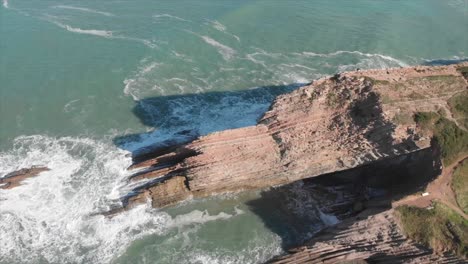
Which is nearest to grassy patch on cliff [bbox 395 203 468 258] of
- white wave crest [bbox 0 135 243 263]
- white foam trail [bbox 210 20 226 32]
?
white wave crest [bbox 0 135 243 263]

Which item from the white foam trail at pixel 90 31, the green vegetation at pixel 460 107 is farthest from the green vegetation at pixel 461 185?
the white foam trail at pixel 90 31

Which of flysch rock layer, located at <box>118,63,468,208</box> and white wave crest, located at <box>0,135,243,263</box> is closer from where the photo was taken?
white wave crest, located at <box>0,135,243,263</box>

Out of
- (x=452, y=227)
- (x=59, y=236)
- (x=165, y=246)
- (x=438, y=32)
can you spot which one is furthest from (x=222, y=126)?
(x=438, y=32)

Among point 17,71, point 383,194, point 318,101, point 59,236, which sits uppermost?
point 318,101

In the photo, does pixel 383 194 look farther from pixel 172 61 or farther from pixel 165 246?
pixel 172 61

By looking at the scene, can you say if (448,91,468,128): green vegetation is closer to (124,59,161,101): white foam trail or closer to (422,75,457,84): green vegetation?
(422,75,457,84): green vegetation

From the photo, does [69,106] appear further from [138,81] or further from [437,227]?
[437,227]

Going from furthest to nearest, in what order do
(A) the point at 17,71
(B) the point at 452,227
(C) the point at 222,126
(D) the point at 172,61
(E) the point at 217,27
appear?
1. (E) the point at 217,27
2. (D) the point at 172,61
3. (A) the point at 17,71
4. (C) the point at 222,126
5. (B) the point at 452,227
